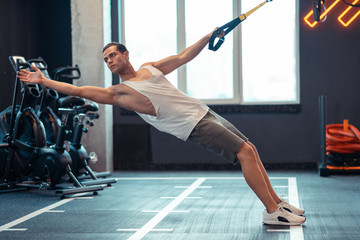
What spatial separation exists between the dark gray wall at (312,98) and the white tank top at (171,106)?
3590mm

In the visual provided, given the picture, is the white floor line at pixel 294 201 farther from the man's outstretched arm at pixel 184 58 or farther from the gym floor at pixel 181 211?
the man's outstretched arm at pixel 184 58

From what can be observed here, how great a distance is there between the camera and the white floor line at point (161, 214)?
3.42 m

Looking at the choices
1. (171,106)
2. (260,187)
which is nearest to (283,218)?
(260,187)

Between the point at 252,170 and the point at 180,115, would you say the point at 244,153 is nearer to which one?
the point at 252,170

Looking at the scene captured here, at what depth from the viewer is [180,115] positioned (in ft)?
11.6

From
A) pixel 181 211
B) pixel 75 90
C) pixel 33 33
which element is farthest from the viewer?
pixel 33 33

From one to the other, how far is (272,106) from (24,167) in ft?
10.9

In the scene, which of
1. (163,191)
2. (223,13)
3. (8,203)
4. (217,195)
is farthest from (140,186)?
(223,13)

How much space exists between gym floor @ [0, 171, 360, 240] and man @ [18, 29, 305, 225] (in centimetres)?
23

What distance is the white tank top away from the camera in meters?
3.52

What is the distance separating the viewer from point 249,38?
23.5 ft

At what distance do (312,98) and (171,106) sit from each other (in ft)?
12.8

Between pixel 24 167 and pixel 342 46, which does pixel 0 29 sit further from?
pixel 342 46

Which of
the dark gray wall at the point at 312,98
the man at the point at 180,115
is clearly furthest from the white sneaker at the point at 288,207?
the dark gray wall at the point at 312,98
